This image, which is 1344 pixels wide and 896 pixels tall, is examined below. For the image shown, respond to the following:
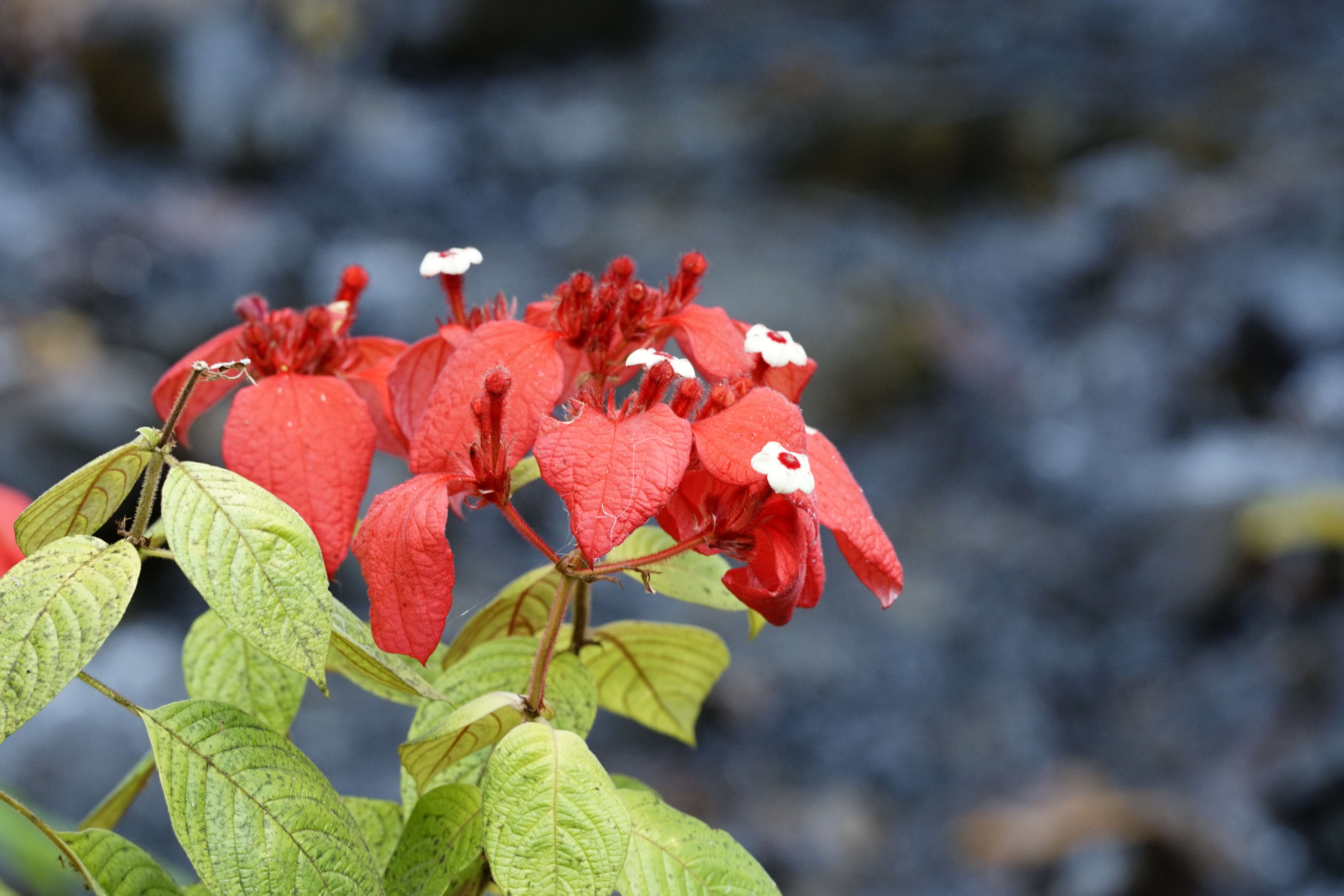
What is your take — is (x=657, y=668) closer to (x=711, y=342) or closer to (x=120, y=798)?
(x=711, y=342)

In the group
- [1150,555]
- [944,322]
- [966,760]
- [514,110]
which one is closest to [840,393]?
[944,322]

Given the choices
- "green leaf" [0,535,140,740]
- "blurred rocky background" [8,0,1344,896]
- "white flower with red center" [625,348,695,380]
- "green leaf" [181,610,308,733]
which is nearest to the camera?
"green leaf" [0,535,140,740]

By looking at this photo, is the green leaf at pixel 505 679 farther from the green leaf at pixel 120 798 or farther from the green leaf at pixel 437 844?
the green leaf at pixel 120 798

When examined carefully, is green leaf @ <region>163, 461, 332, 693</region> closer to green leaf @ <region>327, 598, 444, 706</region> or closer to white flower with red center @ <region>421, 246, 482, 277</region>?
green leaf @ <region>327, 598, 444, 706</region>

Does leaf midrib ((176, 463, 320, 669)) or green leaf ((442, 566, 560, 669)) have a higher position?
green leaf ((442, 566, 560, 669))

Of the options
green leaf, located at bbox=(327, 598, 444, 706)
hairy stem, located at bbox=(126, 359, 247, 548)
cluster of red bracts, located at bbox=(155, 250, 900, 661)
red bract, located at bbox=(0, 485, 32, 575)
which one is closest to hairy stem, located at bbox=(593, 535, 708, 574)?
cluster of red bracts, located at bbox=(155, 250, 900, 661)

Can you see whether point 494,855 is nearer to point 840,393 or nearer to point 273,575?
point 273,575
